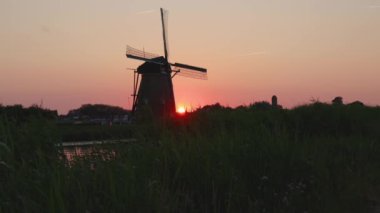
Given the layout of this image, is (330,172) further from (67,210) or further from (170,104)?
(170,104)

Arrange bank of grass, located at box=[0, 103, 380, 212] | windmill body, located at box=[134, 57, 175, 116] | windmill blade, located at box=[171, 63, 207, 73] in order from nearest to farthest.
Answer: bank of grass, located at box=[0, 103, 380, 212]
windmill body, located at box=[134, 57, 175, 116]
windmill blade, located at box=[171, 63, 207, 73]

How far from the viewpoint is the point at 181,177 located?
5.81 meters

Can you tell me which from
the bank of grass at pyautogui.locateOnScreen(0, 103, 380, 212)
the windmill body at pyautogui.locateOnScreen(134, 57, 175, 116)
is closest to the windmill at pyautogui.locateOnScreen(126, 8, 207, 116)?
the windmill body at pyautogui.locateOnScreen(134, 57, 175, 116)

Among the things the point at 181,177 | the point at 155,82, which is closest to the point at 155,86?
the point at 155,82

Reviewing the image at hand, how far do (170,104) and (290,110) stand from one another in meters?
20.9

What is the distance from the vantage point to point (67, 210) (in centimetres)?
407

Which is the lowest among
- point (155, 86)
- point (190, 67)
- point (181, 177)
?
point (181, 177)

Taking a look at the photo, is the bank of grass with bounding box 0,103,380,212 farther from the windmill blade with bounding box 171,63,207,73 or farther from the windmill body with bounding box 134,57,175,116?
the windmill blade with bounding box 171,63,207,73

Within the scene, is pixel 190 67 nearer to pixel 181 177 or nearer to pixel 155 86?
pixel 155 86

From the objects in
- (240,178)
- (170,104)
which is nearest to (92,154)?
(240,178)

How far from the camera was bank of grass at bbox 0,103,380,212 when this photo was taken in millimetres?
4332

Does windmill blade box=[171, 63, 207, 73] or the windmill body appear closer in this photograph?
the windmill body

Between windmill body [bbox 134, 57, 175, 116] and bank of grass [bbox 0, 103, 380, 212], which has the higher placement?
windmill body [bbox 134, 57, 175, 116]

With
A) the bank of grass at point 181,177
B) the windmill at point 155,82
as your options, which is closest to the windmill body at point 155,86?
the windmill at point 155,82
